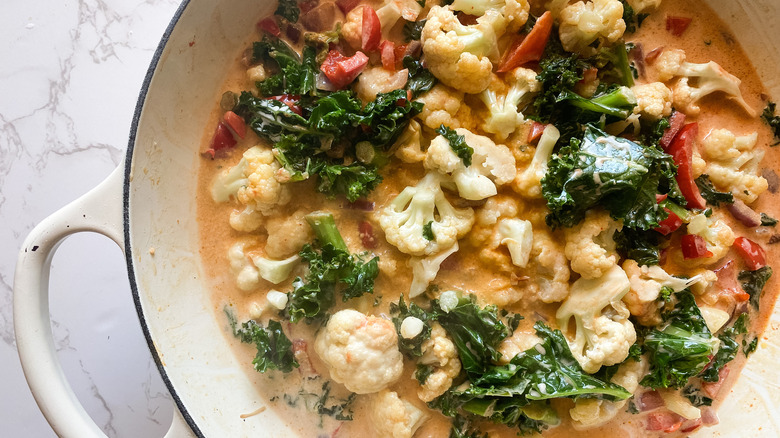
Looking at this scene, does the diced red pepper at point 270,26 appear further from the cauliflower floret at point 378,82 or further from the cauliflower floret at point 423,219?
the cauliflower floret at point 423,219

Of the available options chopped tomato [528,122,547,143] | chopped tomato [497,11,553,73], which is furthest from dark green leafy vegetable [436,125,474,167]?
chopped tomato [497,11,553,73]

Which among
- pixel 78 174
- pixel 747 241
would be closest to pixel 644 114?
pixel 747 241

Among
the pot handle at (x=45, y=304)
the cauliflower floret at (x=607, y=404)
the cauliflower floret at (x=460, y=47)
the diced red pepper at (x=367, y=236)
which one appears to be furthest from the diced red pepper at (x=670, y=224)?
the pot handle at (x=45, y=304)

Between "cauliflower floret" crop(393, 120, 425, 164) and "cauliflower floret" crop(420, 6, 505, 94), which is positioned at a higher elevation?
"cauliflower floret" crop(420, 6, 505, 94)

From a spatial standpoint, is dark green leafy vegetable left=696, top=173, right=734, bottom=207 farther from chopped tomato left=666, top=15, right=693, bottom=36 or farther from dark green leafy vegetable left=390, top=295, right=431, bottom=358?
dark green leafy vegetable left=390, top=295, right=431, bottom=358

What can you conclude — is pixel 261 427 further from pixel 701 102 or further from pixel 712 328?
pixel 701 102
